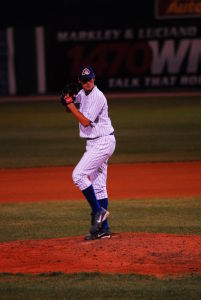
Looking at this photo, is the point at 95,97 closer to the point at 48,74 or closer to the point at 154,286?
the point at 154,286

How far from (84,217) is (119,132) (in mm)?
10849

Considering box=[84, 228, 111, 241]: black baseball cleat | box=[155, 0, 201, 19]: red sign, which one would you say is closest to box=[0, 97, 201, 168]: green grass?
box=[155, 0, 201, 19]: red sign

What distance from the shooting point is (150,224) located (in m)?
9.49

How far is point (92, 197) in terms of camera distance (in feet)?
26.9

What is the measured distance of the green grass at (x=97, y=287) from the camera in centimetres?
637

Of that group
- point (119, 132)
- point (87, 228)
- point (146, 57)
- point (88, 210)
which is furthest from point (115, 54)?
point (87, 228)

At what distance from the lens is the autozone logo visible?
113ft

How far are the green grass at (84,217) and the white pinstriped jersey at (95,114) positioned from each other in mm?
1477

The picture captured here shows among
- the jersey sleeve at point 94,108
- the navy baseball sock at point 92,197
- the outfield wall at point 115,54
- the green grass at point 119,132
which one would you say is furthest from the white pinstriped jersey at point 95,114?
the outfield wall at point 115,54

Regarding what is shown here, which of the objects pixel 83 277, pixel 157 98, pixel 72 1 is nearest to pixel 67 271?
pixel 83 277

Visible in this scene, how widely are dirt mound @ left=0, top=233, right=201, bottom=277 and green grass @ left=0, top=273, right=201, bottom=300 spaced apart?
230mm

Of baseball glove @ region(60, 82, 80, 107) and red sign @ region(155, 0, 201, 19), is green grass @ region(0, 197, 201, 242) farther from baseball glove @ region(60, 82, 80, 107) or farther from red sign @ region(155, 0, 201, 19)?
red sign @ region(155, 0, 201, 19)

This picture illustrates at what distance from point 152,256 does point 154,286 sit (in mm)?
983

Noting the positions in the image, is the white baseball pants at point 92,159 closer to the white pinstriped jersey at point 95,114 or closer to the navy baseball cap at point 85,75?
the white pinstriped jersey at point 95,114
